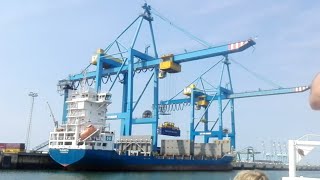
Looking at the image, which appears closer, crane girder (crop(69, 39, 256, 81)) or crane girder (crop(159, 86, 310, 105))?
crane girder (crop(69, 39, 256, 81))

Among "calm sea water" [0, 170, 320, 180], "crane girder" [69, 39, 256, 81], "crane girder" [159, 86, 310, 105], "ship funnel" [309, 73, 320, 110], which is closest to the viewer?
"ship funnel" [309, 73, 320, 110]

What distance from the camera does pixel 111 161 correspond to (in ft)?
126

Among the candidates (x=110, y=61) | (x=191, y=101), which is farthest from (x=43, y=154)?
(x=191, y=101)

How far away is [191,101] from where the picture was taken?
55156 mm

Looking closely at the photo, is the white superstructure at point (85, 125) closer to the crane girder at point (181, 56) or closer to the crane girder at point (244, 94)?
the crane girder at point (181, 56)

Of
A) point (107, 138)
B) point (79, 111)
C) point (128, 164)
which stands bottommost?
point (128, 164)

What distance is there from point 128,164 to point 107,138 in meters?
3.39

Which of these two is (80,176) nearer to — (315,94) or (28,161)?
(28,161)

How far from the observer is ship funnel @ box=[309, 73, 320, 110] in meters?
1.26

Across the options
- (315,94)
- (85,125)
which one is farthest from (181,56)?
(315,94)

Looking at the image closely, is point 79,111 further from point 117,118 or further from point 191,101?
point 191,101

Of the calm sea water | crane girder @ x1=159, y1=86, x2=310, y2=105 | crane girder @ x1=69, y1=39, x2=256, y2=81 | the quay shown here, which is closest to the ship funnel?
the calm sea water

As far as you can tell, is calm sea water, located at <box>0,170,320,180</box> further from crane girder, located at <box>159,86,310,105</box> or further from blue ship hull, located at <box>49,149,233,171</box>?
crane girder, located at <box>159,86,310,105</box>

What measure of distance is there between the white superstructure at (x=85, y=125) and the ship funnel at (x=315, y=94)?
36945 millimetres
